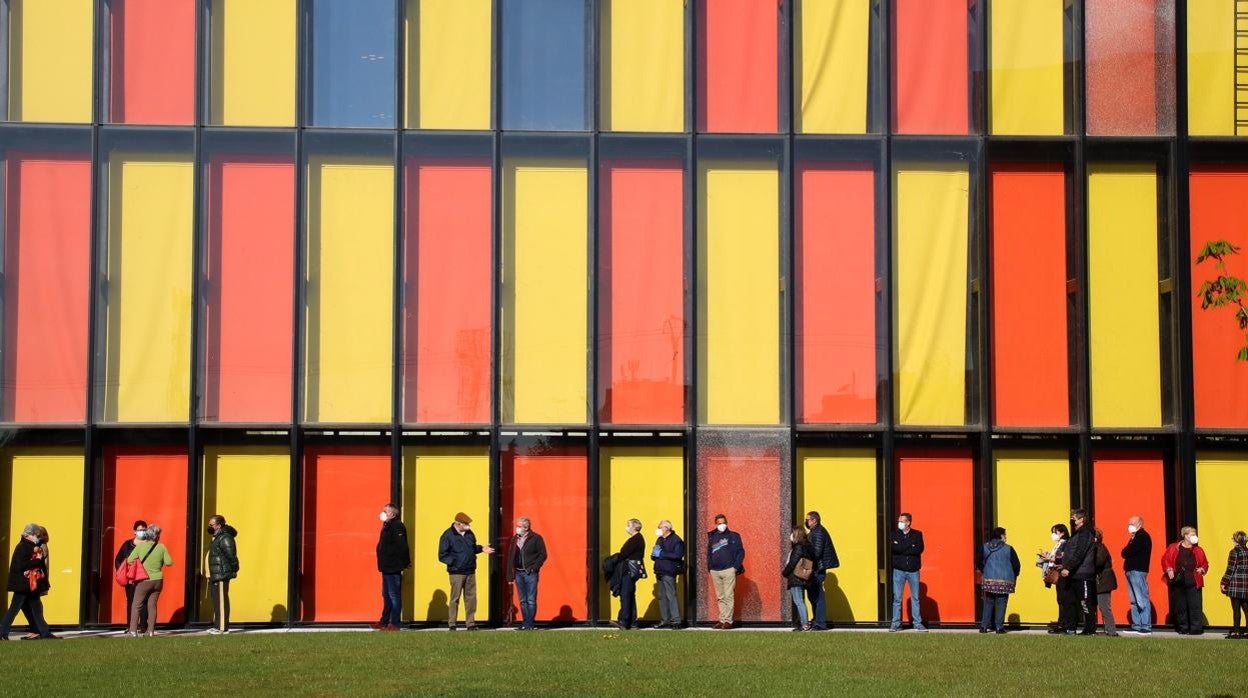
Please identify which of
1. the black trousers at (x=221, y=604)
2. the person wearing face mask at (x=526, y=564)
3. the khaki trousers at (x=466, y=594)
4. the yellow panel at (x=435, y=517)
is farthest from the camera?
the yellow panel at (x=435, y=517)

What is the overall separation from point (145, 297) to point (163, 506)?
2.95m

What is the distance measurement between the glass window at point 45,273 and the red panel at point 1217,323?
15782mm

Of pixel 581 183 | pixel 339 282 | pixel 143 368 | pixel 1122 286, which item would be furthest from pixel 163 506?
pixel 1122 286

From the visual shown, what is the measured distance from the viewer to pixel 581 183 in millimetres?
24453

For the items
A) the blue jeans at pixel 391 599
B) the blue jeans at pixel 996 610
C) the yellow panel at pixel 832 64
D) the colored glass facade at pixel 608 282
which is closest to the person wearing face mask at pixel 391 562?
the blue jeans at pixel 391 599

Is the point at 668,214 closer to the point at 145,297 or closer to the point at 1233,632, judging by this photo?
the point at 145,297

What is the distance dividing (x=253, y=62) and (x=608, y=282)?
5.97 meters

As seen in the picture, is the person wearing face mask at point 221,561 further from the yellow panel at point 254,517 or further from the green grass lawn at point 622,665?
the green grass lawn at point 622,665

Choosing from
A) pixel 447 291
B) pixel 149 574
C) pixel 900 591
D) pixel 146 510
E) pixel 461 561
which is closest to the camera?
pixel 149 574

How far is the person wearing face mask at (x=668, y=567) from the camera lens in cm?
2298

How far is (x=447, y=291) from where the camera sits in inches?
955

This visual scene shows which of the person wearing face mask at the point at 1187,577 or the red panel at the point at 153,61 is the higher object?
the red panel at the point at 153,61

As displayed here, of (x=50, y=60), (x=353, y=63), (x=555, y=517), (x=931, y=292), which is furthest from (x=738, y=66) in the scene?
(x=50, y=60)

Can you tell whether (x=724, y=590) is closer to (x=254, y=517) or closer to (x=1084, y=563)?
(x=1084, y=563)
